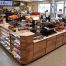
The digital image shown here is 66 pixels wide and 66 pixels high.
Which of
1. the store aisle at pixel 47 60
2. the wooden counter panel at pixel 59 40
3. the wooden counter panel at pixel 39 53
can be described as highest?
the wooden counter panel at pixel 59 40

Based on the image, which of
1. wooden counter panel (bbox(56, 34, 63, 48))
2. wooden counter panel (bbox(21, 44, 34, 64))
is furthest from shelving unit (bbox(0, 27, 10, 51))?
wooden counter panel (bbox(56, 34, 63, 48))

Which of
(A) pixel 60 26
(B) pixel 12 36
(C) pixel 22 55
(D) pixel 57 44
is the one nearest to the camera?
(C) pixel 22 55

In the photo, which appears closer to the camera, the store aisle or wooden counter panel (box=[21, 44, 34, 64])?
wooden counter panel (box=[21, 44, 34, 64])

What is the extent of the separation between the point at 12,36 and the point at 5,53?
0.89 metres

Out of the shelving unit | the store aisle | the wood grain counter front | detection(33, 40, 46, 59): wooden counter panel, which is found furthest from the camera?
the shelving unit

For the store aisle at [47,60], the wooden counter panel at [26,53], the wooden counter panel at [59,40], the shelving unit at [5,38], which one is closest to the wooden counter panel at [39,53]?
the store aisle at [47,60]

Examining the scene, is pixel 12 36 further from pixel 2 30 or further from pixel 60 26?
pixel 60 26

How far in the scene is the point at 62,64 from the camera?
479cm

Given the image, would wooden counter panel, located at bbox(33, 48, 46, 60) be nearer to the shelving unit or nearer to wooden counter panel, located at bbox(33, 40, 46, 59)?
wooden counter panel, located at bbox(33, 40, 46, 59)

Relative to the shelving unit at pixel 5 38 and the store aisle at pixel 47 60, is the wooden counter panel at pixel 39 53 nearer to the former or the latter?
the store aisle at pixel 47 60

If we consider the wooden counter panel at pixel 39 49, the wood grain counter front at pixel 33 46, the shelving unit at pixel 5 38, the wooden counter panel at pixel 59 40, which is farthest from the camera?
the wooden counter panel at pixel 59 40

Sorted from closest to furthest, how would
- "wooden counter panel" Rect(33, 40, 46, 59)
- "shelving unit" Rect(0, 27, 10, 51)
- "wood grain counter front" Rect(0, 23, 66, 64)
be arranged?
"wood grain counter front" Rect(0, 23, 66, 64)
"wooden counter panel" Rect(33, 40, 46, 59)
"shelving unit" Rect(0, 27, 10, 51)

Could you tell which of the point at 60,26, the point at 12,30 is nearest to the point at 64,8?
the point at 60,26

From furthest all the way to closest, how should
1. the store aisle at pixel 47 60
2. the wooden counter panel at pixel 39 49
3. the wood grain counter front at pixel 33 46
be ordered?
the wooden counter panel at pixel 39 49, the store aisle at pixel 47 60, the wood grain counter front at pixel 33 46
